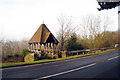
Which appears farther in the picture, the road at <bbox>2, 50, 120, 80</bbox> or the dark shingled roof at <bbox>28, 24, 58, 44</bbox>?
the dark shingled roof at <bbox>28, 24, 58, 44</bbox>

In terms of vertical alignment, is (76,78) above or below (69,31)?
below

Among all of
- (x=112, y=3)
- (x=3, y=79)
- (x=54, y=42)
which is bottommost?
(x=3, y=79)

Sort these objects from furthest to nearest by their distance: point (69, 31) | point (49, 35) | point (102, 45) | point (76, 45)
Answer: point (102, 45) < point (69, 31) < point (76, 45) < point (49, 35)

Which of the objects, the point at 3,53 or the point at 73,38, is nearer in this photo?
the point at 3,53

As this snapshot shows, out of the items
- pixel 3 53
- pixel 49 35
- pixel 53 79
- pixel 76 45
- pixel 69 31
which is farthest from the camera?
pixel 69 31

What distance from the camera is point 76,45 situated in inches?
1372

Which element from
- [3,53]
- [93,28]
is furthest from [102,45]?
[3,53]

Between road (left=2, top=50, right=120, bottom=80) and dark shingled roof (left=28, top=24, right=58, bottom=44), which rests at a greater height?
dark shingled roof (left=28, top=24, right=58, bottom=44)

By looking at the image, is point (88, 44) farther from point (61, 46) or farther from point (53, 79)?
point (53, 79)

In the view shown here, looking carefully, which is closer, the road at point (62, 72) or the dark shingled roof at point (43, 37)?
the road at point (62, 72)

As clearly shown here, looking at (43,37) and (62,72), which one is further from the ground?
(43,37)

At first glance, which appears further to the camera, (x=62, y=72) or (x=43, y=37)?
(x=43, y=37)

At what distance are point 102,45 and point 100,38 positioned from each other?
2.52 metres

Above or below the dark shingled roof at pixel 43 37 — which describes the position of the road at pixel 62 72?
below
